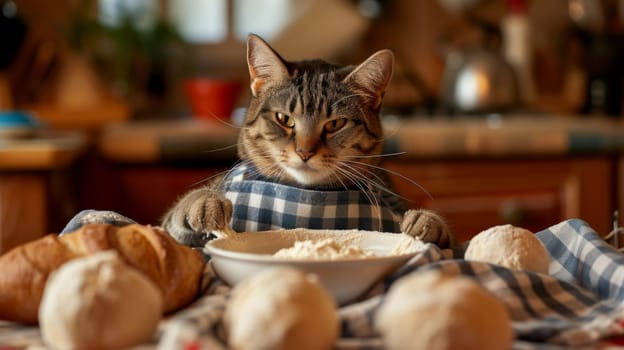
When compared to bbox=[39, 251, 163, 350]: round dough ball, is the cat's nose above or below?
above

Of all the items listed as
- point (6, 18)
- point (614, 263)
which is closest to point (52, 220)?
point (6, 18)

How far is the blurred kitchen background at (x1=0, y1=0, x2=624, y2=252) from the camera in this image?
2.26 m

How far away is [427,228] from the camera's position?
97 centimetres

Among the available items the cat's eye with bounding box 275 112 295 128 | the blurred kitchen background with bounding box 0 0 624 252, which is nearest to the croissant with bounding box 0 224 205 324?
the cat's eye with bounding box 275 112 295 128

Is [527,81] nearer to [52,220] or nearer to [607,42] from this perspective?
[607,42]

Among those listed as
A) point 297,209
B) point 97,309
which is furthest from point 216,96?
point 97,309

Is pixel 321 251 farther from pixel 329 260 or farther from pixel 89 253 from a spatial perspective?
pixel 89 253

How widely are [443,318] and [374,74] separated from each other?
705mm

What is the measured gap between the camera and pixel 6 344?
68 centimetres

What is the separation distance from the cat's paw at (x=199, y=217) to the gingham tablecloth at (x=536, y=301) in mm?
107

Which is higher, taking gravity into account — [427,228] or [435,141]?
[427,228]

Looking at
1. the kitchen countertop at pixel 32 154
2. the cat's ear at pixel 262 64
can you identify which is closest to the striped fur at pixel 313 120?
the cat's ear at pixel 262 64

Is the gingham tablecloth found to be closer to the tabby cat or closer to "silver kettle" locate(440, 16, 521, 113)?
the tabby cat

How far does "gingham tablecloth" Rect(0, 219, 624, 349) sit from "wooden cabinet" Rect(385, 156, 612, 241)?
1346 millimetres
